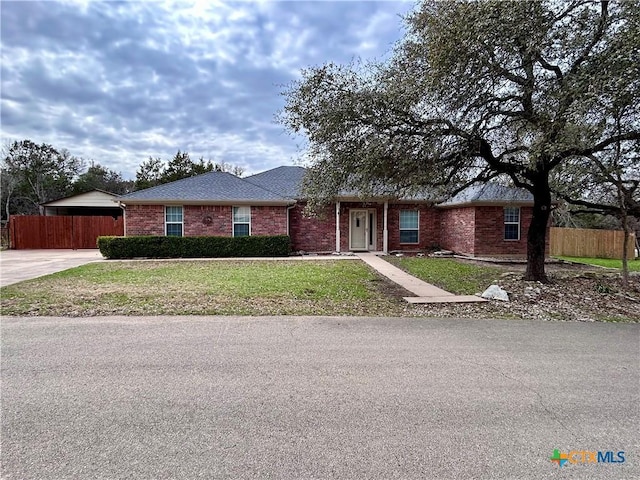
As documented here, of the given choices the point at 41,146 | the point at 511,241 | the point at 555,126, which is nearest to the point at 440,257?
the point at 511,241

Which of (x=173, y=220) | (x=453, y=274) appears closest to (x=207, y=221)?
(x=173, y=220)

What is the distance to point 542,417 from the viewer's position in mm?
2918

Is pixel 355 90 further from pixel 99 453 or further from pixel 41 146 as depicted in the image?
pixel 41 146

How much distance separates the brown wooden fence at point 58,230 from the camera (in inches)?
851

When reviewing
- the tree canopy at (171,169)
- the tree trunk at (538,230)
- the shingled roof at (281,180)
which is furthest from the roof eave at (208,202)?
the tree canopy at (171,169)

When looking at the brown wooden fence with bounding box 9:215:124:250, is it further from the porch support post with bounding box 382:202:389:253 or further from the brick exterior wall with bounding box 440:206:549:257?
the brick exterior wall with bounding box 440:206:549:257

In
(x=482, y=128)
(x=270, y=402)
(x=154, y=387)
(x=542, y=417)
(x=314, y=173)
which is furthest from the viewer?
(x=314, y=173)

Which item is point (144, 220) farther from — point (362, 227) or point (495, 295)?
point (495, 295)

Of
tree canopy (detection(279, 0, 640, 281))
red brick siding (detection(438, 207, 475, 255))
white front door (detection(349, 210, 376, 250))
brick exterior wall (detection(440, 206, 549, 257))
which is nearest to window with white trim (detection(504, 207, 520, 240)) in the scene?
brick exterior wall (detection(440, 206, 549, 257))

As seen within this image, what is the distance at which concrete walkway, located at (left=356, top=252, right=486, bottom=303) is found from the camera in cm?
737

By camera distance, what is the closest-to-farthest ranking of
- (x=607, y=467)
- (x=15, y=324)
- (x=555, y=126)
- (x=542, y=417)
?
(x=607, y=467) < (x=542, y=417) < (x=15, y=324) < (x=555, y=126)

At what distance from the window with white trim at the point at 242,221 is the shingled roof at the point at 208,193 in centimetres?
63

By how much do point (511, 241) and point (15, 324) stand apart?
1755 centimetres

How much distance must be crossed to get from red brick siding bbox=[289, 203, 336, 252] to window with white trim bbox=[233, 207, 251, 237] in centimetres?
208
